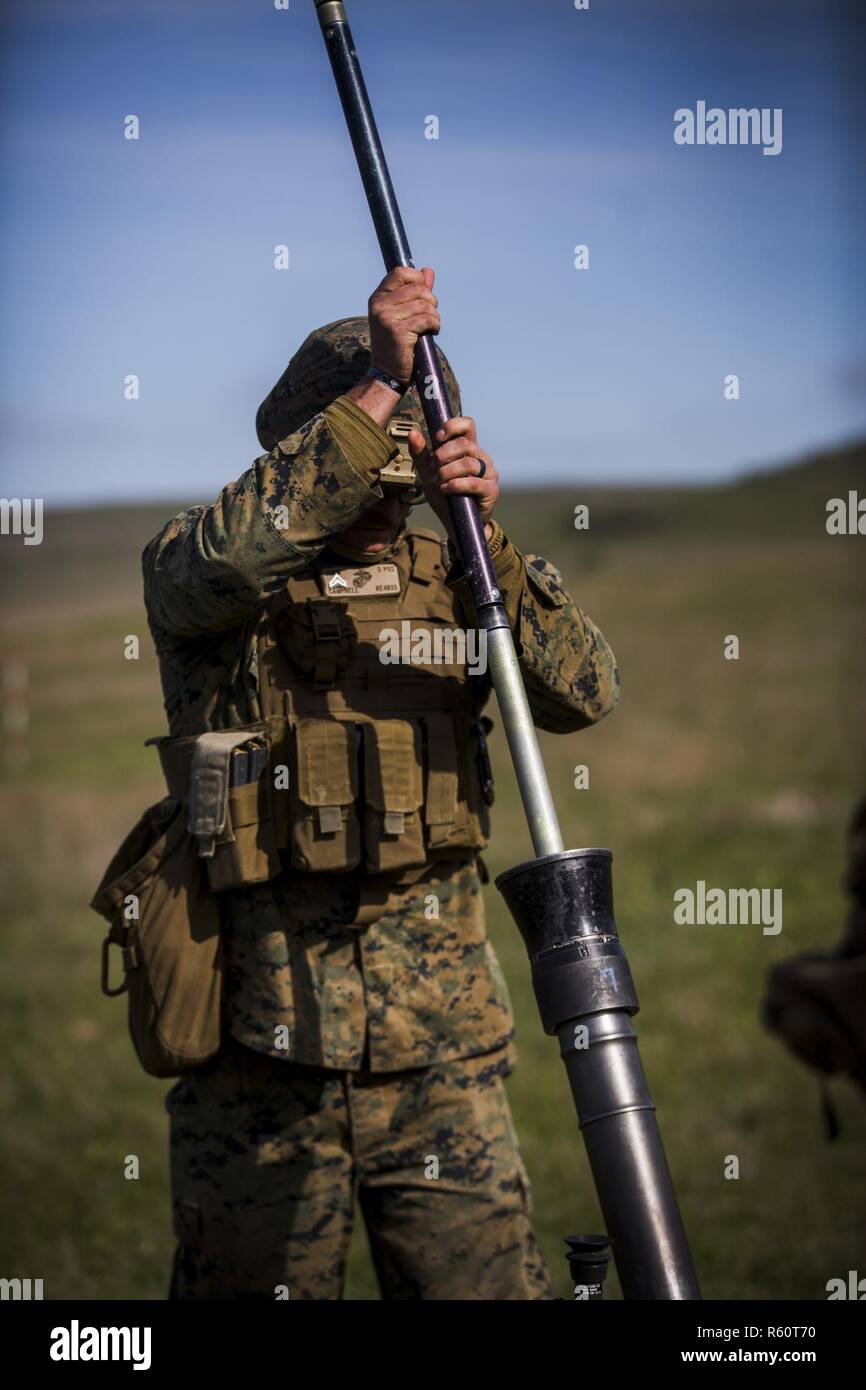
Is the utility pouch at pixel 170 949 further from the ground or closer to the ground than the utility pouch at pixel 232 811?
closer to the ground

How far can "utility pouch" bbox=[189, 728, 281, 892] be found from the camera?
3.69 m

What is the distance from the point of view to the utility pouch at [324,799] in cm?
370

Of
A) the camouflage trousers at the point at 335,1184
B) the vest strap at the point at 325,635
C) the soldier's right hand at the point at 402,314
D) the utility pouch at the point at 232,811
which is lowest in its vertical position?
the camouflage trousers at the point at 335,1184

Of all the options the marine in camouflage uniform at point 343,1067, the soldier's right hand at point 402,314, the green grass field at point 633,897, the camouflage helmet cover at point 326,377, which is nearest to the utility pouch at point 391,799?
the marine in camouflage uniform at point 343,1067

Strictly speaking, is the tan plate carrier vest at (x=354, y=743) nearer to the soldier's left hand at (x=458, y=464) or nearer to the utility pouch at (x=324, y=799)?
the utility pouch at (x=324, y=799)

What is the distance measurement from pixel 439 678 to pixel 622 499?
2101 inches

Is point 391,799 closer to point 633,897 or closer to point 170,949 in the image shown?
point 170,949

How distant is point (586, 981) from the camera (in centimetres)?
319

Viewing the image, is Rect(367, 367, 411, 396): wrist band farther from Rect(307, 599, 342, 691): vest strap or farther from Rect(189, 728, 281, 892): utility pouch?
Rect(189, 728, 281, 892): utility pouch

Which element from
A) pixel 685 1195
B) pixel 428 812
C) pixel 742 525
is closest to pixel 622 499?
pixel 742 525

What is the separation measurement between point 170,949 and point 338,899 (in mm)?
427

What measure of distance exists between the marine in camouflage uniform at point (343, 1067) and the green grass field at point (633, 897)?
7.87ft

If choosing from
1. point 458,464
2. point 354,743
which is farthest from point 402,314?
point 354,743
